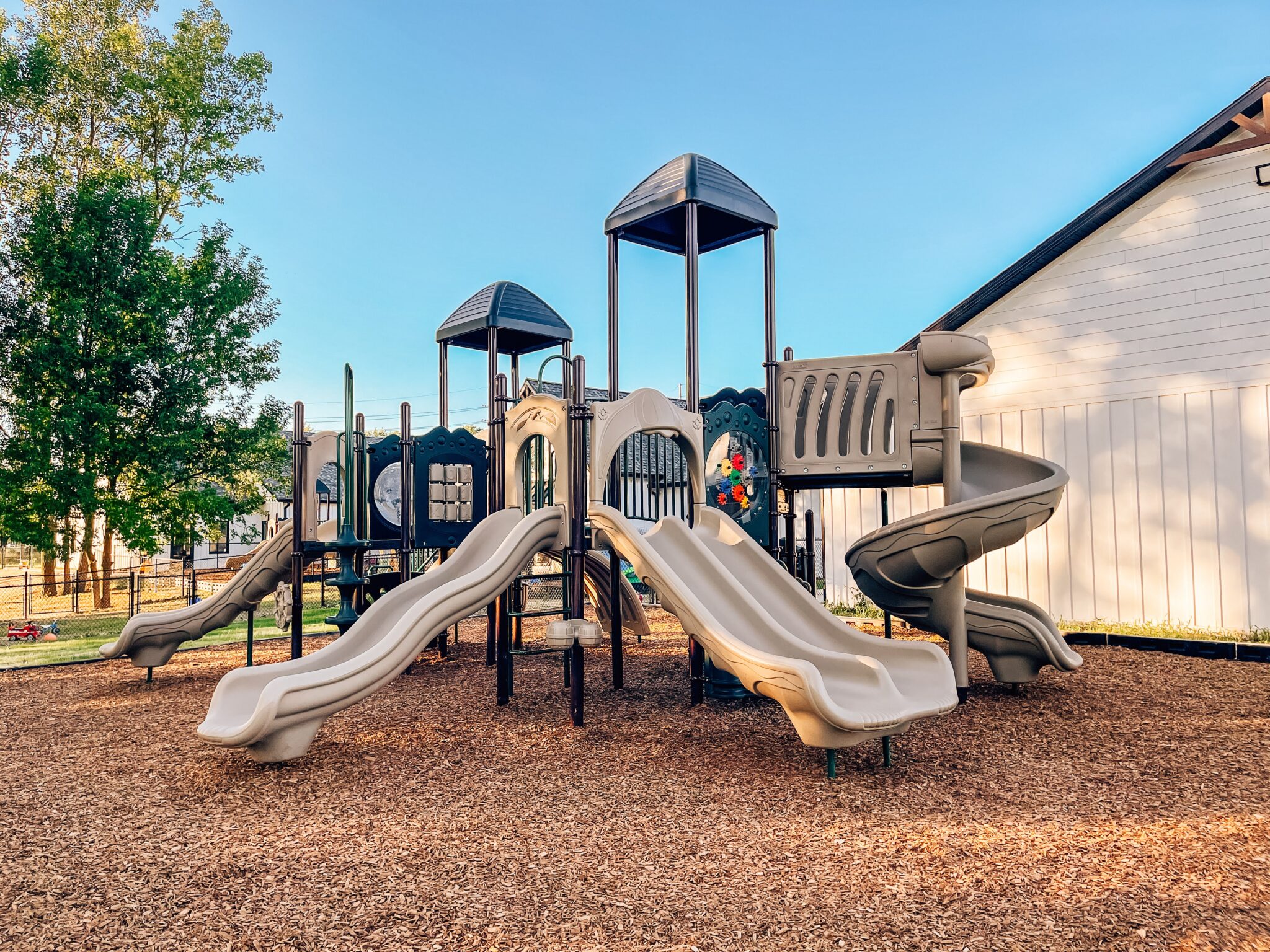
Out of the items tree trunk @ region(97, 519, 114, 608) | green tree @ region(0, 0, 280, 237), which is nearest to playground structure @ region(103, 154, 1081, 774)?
tree trunk @ region(97, 519, 114, 608)

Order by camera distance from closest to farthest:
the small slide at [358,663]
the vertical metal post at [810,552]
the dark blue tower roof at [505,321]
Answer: the small slide at [358,663], the vertical metal post at [810,552], the dark blue tower roof at [505,321]

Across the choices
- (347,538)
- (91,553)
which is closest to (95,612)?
(91,553)

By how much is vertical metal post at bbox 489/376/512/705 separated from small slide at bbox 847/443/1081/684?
10.00 ft

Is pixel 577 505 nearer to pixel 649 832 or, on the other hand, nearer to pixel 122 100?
pixel 649 832

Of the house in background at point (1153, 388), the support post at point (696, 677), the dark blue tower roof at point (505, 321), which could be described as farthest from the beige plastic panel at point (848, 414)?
the house in background at point (1153, 388)

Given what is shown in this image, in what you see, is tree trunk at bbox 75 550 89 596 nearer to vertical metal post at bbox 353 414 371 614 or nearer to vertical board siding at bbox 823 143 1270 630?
vertical metal post at bbox 353 414 371 614

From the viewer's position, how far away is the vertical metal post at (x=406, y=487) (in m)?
8.56

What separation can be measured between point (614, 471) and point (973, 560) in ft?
10.8

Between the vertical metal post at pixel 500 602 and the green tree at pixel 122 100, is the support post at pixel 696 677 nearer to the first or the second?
the vertical metal post at pixel 500 602

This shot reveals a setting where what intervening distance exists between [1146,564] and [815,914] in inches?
361

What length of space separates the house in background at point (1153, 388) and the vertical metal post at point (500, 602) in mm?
7184

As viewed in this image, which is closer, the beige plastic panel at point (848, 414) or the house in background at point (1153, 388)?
the beige plastic panel at point (848, 414)

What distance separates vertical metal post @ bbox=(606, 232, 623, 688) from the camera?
7.53 m

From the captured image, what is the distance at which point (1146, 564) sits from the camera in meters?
10.2
